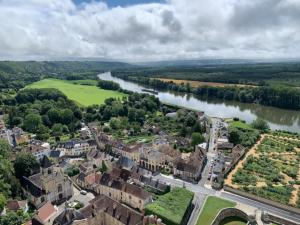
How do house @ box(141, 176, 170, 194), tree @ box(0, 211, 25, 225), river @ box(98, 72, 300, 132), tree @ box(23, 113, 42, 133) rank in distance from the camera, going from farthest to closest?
river @ box(98, 72, 300, 132)
tree @ box(23, 113, 42, 133)
house @ box(141, 176, 170, 194)
tree @ box(0, 211, 25, 225)

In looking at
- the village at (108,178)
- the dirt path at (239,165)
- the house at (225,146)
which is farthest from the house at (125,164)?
the house at (225,146)

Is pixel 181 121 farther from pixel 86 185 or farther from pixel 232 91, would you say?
pixel 232 91

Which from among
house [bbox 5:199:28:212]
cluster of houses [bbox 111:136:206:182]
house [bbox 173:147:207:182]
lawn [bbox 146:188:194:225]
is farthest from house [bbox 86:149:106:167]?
lawn [bbox 146:188:194:225]

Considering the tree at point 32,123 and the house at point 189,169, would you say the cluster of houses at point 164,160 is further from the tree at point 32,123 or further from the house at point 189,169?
the tree at point 32,123

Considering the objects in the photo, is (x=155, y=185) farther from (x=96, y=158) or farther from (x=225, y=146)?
(x=225, y=146)

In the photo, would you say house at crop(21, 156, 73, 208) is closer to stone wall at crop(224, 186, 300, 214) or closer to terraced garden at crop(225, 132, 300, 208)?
stone wall at crop(224, 186, 300, 214)

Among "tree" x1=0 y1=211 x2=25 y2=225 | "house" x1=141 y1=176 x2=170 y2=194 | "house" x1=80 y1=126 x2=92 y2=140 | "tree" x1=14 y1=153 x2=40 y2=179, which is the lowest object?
"house" x1=80 y1=126 x2=92 y2=140
